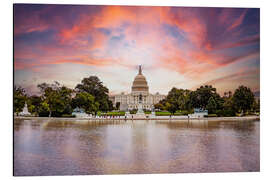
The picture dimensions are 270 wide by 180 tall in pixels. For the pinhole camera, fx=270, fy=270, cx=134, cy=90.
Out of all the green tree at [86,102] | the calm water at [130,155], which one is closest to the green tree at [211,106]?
the green tree at [86,102]

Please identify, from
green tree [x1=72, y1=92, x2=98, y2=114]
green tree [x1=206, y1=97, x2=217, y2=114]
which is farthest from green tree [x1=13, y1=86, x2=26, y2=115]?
green tree [x1=206, y1=97, x2=217, y2=114]

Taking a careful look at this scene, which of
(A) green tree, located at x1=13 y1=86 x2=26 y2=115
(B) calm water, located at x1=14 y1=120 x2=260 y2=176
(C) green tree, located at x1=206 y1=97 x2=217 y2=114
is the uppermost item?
(A) green tree, located at x1=13 y1=86 x2=26 y2=115

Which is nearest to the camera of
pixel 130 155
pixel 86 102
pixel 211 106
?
pixel 130 155

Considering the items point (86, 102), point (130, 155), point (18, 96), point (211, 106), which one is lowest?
point (130, 155)

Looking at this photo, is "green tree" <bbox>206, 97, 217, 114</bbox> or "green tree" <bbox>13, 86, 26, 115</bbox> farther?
"green tree" <bbox>206, 97, 217, 114</bbox>

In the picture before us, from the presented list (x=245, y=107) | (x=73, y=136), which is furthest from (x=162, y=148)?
(x=245, y=107)

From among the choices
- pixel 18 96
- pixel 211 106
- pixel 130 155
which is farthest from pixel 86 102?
pixel 130 155

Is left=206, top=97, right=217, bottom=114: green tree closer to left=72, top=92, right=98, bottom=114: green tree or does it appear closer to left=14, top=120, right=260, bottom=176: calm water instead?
left=72, top=92, right=98, bottom=114: green tree

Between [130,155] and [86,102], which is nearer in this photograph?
[130,155]

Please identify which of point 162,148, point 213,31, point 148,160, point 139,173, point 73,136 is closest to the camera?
point 139,173

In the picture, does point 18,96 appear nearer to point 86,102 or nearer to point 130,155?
point 130,155

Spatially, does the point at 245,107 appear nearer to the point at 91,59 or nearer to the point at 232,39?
the point at 232,39

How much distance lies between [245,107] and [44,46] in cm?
1530
